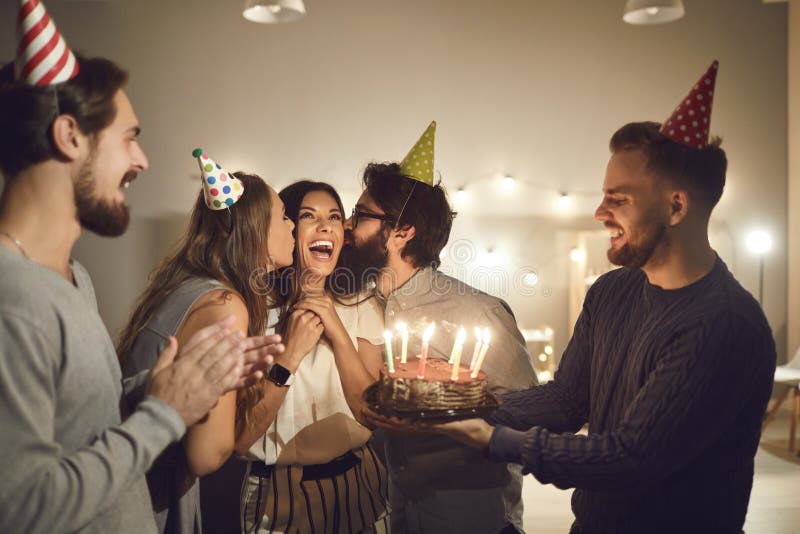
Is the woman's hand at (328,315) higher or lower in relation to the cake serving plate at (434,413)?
higher

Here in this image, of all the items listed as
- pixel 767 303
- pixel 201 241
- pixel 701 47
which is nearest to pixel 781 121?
pixel 701 47

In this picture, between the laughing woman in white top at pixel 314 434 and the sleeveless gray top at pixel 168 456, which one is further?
the laughing woman in white top at pixel 314 434

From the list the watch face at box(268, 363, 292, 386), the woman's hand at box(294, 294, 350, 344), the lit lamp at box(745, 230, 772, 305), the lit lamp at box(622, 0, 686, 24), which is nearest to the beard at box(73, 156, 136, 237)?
the watch face at box(268, 363, 292, 386)

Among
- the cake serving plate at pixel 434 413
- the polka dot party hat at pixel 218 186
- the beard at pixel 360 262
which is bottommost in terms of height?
the cake serving plate at pixel 434 413

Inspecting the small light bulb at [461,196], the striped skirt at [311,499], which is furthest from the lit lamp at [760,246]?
the striped skirt at [311,499]

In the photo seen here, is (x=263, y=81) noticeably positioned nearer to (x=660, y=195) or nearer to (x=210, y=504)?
(x=210, y=504)

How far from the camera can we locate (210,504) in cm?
294

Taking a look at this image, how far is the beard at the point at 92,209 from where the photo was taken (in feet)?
4.18

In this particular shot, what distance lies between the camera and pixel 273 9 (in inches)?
163

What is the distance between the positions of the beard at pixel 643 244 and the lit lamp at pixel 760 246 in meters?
4.80

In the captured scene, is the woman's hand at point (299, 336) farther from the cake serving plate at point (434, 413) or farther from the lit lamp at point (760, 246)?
the lit lamp at point (760, 246)

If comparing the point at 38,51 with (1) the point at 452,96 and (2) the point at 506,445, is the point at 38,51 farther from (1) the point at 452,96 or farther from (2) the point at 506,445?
(1) the point at 452,96

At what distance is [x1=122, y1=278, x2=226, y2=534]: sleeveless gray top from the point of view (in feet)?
5.95

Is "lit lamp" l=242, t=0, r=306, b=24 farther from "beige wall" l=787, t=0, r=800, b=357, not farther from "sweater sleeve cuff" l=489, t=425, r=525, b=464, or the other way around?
"beige wall" l=787, t=0, r=800, b=357
